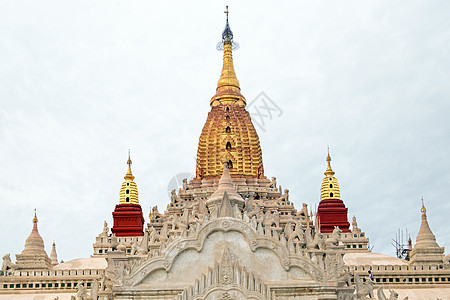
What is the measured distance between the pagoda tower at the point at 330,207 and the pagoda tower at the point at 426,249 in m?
14.4

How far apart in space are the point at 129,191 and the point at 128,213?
2.53m

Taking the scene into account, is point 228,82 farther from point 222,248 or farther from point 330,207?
point 222,248

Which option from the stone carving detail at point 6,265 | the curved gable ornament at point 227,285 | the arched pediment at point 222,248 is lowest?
the curved gable ornament at point 227,285

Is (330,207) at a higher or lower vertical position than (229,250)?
higher

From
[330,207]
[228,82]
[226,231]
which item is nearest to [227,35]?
[228,82]

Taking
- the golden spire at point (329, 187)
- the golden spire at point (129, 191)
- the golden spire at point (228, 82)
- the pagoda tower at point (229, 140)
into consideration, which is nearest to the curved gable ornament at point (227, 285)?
the pagoda tower at point (229, 140)

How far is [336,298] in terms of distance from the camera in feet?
110

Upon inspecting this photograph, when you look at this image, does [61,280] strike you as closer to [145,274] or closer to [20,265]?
[20,265]

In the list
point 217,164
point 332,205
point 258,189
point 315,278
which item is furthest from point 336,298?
point 332,205

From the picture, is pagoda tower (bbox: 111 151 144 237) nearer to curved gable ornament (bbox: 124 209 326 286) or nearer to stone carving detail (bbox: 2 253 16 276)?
stone carving detail (bbox: 2 253 16 276)

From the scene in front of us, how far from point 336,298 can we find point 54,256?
129 ft

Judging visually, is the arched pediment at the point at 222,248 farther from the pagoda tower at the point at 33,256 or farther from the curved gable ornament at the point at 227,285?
the pagoda tower at the point at 33,256

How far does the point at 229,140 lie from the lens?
63438 mm

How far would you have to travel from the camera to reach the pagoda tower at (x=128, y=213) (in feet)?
226
